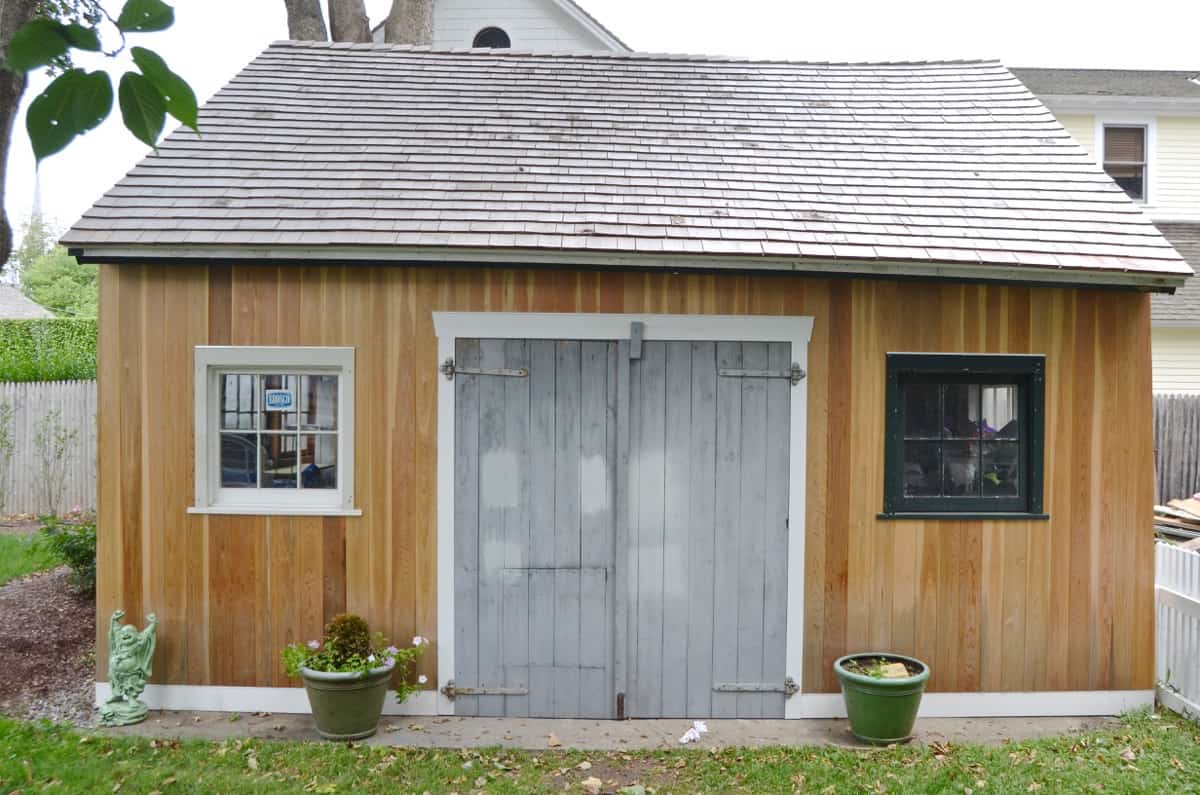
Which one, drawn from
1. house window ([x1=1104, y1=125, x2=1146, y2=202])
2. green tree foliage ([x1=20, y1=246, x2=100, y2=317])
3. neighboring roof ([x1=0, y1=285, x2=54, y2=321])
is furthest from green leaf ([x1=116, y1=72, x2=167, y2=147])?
green tree foliage ([x1=20, y1=246, x2=100, y2=317])

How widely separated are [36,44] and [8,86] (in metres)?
3.49

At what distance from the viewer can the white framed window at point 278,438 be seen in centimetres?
574

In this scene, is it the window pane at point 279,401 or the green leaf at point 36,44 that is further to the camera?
the window pane at point 279,401

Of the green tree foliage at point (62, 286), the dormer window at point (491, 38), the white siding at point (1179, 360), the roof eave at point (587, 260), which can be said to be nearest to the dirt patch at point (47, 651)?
the roof eave at point (587, 260)

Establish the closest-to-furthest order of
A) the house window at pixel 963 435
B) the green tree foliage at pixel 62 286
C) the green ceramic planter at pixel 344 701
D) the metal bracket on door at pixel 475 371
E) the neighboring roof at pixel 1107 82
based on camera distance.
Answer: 1. the green ceramic planter at pixel 344 701
2. the metal bracket on door at pixel 475 371
3. the house window at pixel 963 435
4. the neighboring roof at pixel 1107 82
5. the green tree foliage at pixel 62 286

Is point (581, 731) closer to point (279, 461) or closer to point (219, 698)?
point (219, 698)

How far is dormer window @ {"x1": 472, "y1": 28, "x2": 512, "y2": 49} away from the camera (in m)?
14.9

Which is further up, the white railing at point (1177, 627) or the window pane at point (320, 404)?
the window pane at point (320, 404)

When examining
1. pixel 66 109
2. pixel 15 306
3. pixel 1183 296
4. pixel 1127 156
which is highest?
pixel 1127 156

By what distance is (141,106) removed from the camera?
64.3 inches

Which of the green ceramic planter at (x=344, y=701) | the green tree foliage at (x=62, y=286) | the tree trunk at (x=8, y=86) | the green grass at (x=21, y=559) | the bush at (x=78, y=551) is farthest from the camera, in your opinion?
the green tree foliage at (x=62, y=286)

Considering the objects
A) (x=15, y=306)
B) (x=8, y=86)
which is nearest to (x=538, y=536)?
(x=8, y=86)

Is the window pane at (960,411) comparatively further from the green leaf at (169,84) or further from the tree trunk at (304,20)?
the tree trunk at (304,20)

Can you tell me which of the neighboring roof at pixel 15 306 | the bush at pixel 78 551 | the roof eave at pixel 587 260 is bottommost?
the bush at pixel 78 551
